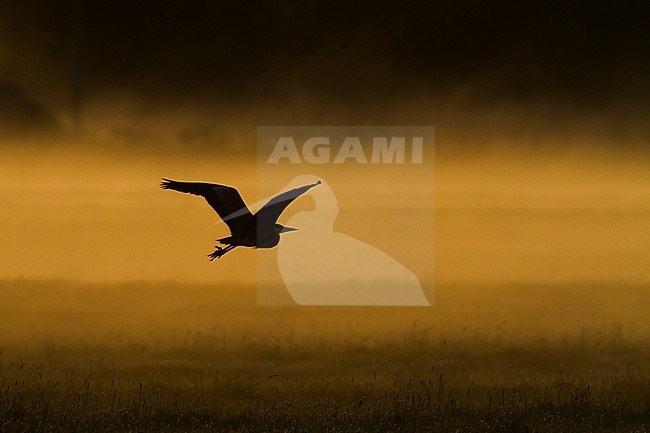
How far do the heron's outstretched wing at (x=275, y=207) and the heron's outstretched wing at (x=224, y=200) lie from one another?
0.07 metres

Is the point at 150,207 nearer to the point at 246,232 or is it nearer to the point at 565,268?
the point at 246,232

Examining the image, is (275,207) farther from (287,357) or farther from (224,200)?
(287,357)

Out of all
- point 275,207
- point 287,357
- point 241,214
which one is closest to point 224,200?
point 241,214

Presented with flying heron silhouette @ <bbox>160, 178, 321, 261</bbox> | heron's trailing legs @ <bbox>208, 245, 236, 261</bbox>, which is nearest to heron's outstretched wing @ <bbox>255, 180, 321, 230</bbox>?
flying heron silhouette @ <bbox>160, 178, 321, 261</bbox>

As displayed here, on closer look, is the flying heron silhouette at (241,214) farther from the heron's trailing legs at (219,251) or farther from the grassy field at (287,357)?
the grassy field at (287,357)

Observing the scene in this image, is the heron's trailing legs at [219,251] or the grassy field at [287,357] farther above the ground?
the heron's trailing legs at [219,251]

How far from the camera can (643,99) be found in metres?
5.19

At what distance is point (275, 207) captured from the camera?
16.8 feet

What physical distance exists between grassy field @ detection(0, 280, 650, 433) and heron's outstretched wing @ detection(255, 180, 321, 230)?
411 mm

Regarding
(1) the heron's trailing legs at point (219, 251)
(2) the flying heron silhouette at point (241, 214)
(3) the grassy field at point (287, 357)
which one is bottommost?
(3) the grassy field at point (287, 357)

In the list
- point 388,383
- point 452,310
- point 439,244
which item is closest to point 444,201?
point 439,244

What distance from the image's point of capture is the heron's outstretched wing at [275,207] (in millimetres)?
5082

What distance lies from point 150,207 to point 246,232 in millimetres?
593

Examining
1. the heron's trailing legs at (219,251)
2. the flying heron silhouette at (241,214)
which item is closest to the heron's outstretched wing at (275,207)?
the flying heron silhouette at (241,214)
